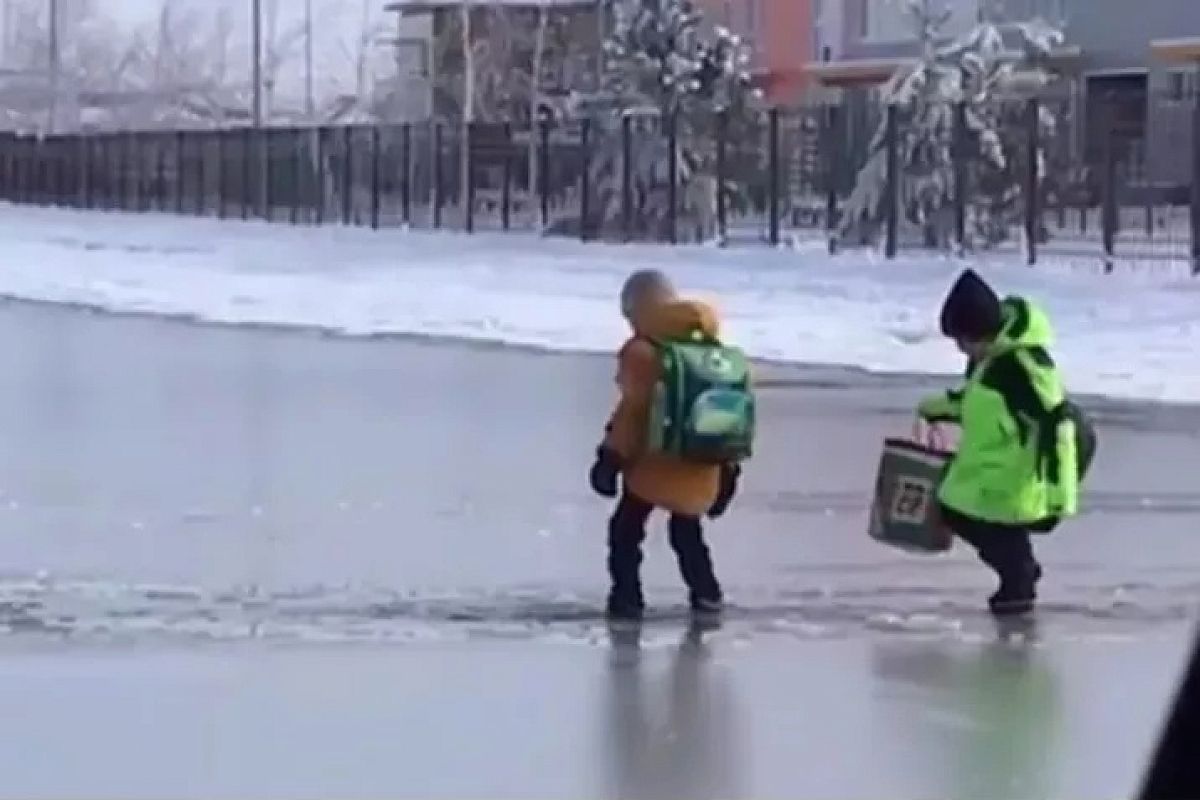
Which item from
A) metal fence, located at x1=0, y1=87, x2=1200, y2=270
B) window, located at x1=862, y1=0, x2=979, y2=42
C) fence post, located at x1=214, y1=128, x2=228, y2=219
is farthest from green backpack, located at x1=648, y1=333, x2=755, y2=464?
fence post, located at x1=214, y1=128, x2=228, y2=219

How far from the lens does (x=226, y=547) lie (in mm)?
12641

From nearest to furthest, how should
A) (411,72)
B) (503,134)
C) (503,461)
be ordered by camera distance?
(503,461) < (503,134) < (411,72)

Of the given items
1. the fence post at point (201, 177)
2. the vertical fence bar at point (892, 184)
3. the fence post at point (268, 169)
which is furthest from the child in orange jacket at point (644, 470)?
the fence post at point (201, 177)

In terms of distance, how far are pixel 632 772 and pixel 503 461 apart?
822 centimetres

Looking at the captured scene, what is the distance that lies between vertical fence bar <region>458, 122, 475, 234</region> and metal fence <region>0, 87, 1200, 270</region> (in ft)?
0.11

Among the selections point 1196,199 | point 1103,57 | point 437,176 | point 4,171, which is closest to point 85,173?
point 4,171

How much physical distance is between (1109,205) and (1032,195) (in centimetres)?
163

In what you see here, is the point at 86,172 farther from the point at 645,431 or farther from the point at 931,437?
the point at 645,431

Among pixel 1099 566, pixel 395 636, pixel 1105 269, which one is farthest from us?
pixel 1105 269

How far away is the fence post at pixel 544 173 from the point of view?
4809cm

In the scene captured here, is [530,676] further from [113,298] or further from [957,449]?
[113,298]

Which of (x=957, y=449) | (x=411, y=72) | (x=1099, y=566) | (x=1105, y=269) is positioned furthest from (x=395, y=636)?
(x=411, y=72)

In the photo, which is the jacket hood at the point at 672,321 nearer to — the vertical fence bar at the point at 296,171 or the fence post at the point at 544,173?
the fence post at the point at 544,173

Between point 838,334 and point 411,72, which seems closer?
point 838,334
